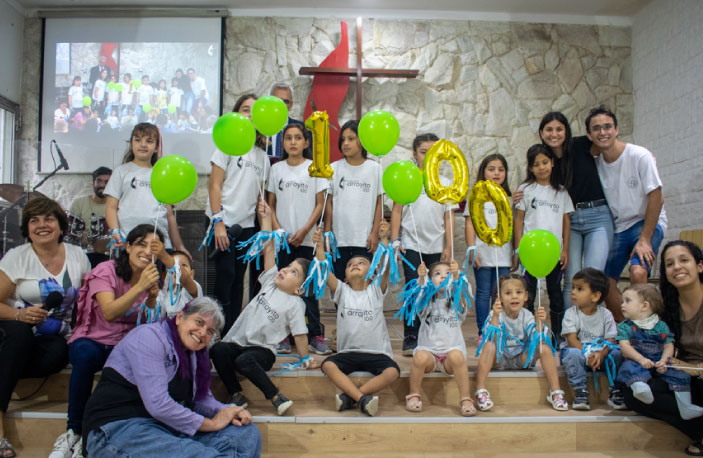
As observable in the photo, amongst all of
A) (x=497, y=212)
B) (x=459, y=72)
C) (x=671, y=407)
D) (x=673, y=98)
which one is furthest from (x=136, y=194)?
(x=673, y=98)

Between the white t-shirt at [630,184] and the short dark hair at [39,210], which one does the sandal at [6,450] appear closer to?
the short dark hair at [39,210]

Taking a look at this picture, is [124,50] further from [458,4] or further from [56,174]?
[458,4]

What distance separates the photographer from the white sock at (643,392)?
2.31 m

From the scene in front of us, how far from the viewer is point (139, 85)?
5031 mm

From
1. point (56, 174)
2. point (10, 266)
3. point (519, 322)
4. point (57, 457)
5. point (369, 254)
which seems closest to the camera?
point (57, 457)

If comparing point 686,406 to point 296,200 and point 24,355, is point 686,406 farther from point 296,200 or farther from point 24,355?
point 24,355

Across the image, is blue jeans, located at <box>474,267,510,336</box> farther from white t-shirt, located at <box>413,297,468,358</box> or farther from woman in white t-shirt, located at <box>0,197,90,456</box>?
woman in white t-shirt, located at <box>0,197,90,456</box>

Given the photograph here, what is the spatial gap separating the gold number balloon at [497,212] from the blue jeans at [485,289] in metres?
0.51

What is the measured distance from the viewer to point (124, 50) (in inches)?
199

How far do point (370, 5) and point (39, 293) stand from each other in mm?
3813

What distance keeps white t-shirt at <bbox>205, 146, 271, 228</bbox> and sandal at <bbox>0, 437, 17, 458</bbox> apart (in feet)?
4.31

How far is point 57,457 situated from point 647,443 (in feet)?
7.86

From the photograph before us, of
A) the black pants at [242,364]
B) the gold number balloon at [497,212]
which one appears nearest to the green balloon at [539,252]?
the gold number balloon at [497,212]

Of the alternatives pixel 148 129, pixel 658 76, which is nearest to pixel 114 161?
pixel 148 129
